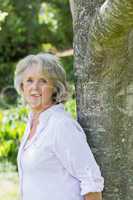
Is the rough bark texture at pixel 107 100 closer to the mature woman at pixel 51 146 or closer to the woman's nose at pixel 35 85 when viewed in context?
the mature woman at pixel 51 146

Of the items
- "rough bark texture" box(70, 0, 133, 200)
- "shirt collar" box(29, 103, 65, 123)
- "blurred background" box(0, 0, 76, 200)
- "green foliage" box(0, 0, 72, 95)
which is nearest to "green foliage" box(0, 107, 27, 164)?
"rough bark texture" box(70, 0, 133, 200)

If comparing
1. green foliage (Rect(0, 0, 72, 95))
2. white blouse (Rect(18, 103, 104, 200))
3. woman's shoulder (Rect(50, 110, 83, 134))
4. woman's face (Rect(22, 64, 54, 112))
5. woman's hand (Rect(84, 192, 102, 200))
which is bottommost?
woman's hand (Rect(84, 192, 102, 200))

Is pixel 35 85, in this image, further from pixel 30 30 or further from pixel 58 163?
pixel 30 30

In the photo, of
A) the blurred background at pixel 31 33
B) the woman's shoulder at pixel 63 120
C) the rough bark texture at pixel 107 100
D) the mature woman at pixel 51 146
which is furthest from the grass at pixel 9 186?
the blurred background at pixel 31 33

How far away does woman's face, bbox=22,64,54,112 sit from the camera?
12.0 feet

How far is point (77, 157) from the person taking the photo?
340 centimetres

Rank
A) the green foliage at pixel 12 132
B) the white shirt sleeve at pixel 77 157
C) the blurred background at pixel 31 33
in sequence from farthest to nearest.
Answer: the blurred background at pixel 31 33 < the green foliage at pixel 12 132 < the white shirt sleeve at pixel 77 157

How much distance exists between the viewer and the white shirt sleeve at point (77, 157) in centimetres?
339

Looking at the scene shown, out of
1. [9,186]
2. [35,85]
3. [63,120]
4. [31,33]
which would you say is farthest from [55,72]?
[31,33]

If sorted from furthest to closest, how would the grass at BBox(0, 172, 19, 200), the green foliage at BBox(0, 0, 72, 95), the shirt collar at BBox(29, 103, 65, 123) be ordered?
1. the green foliage at BBox(0, 0, 72, 95)
2. the grass at BBox(0, 172, 19, 200)
3. the shirt collar at BBox(29, 103, 65, 123)

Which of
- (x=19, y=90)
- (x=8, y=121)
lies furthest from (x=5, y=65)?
(x=19, y=90)

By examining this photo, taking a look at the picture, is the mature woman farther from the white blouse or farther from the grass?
the grass

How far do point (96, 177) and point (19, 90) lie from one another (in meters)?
0.79

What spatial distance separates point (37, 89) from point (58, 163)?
0.46 meters
